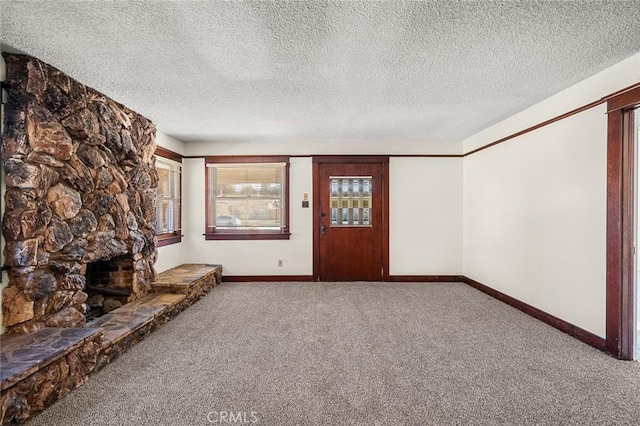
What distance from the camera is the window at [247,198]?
16.3 feet

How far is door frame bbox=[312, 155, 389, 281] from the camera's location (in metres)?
4.96

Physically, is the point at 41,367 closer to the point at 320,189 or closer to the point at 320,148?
the point at 320,189

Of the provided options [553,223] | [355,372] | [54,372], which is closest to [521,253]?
[553,223]

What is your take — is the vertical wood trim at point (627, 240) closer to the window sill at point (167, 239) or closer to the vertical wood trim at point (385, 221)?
the vertical wood trim at point (385, 221)

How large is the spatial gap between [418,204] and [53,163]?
4.63 m

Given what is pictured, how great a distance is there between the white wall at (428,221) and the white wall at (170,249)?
350 centimetres

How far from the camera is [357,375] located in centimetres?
216

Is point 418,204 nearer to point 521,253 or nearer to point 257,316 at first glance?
point 521,253

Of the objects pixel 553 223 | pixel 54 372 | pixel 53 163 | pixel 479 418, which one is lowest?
pixel 479 418

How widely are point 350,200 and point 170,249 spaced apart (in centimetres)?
297

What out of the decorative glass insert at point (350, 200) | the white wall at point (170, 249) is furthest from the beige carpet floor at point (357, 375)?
the decorative glass insert at point (350, 200)

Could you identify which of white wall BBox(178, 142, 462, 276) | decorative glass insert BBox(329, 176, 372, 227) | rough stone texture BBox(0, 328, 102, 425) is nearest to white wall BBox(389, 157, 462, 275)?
white wall BBox(178, 142, 462, 276)

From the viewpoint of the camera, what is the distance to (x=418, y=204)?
196 inches

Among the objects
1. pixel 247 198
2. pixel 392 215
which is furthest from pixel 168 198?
pixel 392 215
